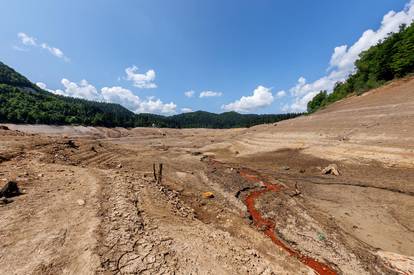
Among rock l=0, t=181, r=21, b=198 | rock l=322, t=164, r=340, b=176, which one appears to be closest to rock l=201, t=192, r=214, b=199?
rock l=0, t=181, r=21, b=198

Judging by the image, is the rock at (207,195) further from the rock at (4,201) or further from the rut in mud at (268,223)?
the rock at (4,201)

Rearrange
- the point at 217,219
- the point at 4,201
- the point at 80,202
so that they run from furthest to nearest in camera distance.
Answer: the point at 217,219 → the point at 80,202 → the point at 4,201

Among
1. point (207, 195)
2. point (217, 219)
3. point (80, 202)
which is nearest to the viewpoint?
point (80, 202)

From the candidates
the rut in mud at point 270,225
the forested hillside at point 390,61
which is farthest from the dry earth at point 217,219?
the forested hillside at point 390,61

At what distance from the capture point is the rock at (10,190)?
8359 millimetres

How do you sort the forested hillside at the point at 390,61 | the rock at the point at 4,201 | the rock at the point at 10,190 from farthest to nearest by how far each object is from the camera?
the forested hillside at the point at 390,61, the rock at the point at 10,190, the rock at the point at 4,201

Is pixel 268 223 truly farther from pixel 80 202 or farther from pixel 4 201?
pixel 4 201

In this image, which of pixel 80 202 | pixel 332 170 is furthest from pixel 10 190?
pixel 332 170

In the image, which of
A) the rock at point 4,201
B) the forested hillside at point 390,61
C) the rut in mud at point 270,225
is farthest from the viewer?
the forested hillside at point 390,61

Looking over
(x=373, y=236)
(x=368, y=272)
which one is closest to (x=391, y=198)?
(x=373, y=236)

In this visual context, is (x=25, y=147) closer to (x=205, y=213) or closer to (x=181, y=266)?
(x=205, y=213)

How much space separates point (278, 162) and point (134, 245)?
20884mm

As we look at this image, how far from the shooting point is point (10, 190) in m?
8.77

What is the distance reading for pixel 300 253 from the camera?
824 centimetres
